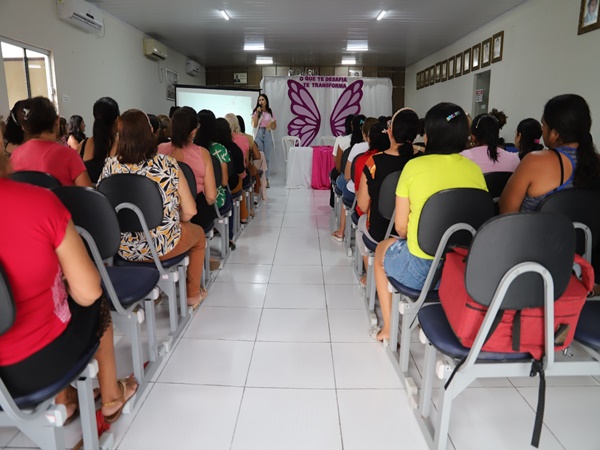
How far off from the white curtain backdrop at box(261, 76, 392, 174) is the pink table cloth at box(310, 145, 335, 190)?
172 centimetres

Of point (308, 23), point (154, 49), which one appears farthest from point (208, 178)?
point (154, 49)

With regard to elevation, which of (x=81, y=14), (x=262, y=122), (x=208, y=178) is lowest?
(x=208, y=178)

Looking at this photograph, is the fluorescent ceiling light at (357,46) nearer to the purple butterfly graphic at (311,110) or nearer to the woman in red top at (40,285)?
the purple butterfly graphic at (311,110)

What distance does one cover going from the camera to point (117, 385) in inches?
67.7

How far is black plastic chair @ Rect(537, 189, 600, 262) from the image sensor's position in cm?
176

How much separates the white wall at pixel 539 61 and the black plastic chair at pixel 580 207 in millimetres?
2882

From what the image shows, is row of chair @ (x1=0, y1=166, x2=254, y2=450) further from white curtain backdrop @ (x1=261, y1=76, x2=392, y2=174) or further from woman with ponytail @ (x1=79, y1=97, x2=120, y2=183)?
white curtain backdrop @ (x1=261, y1=76, x2=392, y2=174)

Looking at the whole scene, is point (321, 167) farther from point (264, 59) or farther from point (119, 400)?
point (119, 400)

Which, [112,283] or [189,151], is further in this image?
[189,151]

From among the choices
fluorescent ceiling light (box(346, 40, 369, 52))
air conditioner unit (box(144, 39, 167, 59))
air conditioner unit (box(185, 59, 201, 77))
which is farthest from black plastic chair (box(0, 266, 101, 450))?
air conditioner unit (box(185, 59, 201, 77))

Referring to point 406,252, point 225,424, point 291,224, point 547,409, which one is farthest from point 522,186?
point 291,224

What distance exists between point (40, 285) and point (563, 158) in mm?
2039

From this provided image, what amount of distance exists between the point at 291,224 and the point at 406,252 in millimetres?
3039

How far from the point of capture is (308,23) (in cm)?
671
